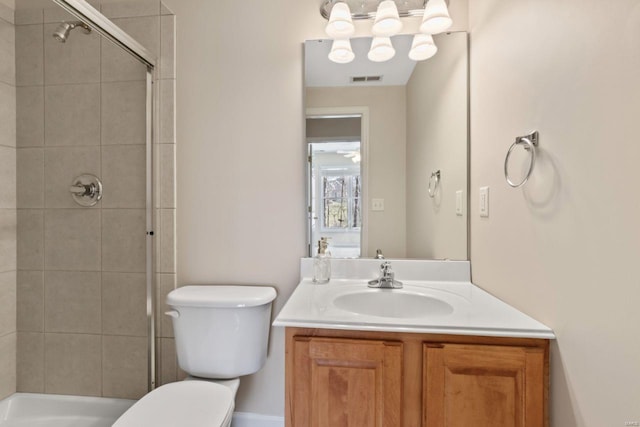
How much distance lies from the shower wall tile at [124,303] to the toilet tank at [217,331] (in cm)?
33

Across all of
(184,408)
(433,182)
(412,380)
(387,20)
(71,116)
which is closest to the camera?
(412,380)

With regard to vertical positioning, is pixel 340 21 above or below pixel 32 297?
above

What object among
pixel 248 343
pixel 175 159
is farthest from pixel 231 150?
pixel 248 343

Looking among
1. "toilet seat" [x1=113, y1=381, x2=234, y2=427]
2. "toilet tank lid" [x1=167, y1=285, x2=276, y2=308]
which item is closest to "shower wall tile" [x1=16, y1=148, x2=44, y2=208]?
"toilet tank lid" [x1=167, y1=285, x2=276, y2=308]

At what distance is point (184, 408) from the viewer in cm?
102

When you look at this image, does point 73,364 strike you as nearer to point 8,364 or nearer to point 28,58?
point 8,364

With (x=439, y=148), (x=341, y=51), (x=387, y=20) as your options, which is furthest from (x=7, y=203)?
(x=439, y=148)

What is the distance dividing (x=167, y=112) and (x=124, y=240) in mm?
677

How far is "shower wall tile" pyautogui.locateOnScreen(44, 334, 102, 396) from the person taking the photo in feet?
4.89

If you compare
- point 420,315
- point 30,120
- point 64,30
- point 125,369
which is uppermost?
point 64,30

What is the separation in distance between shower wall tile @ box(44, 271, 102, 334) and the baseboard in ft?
2.79

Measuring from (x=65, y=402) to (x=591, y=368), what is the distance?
2.13m

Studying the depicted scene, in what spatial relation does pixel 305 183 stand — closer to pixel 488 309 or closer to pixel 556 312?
pixel 488 309

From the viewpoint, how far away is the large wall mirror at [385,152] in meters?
1.37
